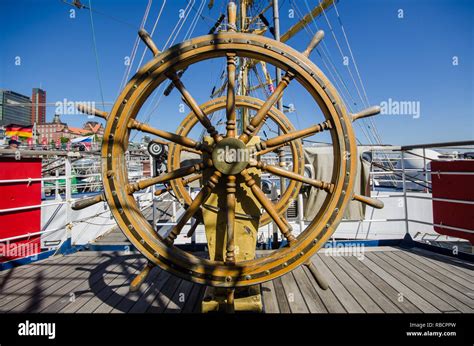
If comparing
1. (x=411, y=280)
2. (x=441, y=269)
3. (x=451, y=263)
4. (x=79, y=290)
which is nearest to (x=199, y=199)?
(x=79, y=290)

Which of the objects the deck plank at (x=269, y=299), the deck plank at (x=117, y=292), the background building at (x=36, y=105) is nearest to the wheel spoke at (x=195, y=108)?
the deck plank at (x=269, y=299)

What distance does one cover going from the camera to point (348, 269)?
221 cm

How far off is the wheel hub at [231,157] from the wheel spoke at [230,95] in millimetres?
104

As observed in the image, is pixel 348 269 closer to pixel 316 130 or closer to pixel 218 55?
pixel 316 130

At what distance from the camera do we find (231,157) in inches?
51.9

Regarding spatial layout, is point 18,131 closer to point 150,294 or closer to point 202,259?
point 150,294

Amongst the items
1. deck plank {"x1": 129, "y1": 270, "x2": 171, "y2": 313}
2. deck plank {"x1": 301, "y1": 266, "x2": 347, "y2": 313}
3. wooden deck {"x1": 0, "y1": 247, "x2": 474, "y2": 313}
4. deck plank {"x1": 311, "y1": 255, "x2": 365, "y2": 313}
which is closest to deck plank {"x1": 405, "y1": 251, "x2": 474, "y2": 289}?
wooden deck {"x1": 0, "y1": 247, "x2": 474, "y2": 313}

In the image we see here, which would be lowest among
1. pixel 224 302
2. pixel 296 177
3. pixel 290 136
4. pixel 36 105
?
pixel 224 302

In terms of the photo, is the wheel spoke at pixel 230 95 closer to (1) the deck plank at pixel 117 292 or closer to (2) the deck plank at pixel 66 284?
(1) the deck plank at pixel 117 292

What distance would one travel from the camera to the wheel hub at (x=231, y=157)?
4.33 feet

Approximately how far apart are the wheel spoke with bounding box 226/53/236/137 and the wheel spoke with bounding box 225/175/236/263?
0.94 feet

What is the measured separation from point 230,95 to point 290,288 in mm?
1506

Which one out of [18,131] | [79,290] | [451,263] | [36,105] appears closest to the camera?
[79,290]

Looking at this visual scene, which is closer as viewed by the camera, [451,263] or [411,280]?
[411,280]
